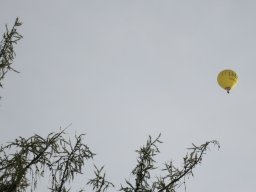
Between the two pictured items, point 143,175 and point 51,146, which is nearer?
point 51,146

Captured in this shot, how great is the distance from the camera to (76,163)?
595cm

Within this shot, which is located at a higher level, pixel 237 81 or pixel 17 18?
pixel 237 81

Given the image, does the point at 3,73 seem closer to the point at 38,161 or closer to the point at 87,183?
the point at 38,161

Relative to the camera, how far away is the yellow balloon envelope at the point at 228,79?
34.8 meters

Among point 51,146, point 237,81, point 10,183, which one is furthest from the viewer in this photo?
point 237,81

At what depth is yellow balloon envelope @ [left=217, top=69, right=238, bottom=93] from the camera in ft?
114

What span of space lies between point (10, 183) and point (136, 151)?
7.71ft

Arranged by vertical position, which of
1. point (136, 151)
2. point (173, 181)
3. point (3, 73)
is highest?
point (3, 73)

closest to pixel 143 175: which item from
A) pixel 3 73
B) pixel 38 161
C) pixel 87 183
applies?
pixel 87 183

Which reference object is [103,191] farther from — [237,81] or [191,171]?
[237,81]

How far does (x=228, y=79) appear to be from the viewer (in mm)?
34750

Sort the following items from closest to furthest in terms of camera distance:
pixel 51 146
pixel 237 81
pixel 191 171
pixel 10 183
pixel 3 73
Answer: pixel 10 183, pixel 51 146, pixel 191 171, pixel 3 73, pixel 237 81

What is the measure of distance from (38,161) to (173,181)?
2.08 metres

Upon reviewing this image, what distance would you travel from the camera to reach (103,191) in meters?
6.09
